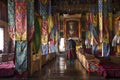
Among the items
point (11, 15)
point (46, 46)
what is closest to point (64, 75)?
point (11, 15)

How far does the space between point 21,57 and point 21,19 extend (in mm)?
1626

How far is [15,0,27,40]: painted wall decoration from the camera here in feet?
33.9

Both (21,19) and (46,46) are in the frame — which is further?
(46,46)

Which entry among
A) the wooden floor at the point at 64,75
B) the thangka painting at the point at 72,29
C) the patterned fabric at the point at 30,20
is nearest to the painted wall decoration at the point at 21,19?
the patterned fabric at the point at 30,20

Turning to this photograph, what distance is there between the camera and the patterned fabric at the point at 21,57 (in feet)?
34.1

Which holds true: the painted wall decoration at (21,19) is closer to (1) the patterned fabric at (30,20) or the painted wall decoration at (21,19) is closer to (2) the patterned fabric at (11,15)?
(1) the patterned fabric at (30,20)

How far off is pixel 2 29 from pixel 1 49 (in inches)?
66.9

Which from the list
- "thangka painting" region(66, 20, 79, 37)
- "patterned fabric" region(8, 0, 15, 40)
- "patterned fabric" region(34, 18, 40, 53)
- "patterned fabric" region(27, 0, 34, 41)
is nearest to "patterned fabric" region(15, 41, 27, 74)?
"patterned fabric" region(27, 0, 34, 41)

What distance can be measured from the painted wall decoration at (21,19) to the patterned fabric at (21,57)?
0.30 meters

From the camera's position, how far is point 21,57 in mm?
10430

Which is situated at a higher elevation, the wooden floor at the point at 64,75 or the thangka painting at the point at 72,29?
the thangka painting at the point at 72,29

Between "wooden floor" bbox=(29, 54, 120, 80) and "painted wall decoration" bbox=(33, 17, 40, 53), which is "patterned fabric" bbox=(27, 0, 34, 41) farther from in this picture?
"painted wall decoration" bbox=(33, 17, 40, 53)

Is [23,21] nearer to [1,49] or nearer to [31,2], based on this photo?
[31,2]

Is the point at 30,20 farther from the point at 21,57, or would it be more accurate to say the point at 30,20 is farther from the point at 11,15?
the point at 11,15
